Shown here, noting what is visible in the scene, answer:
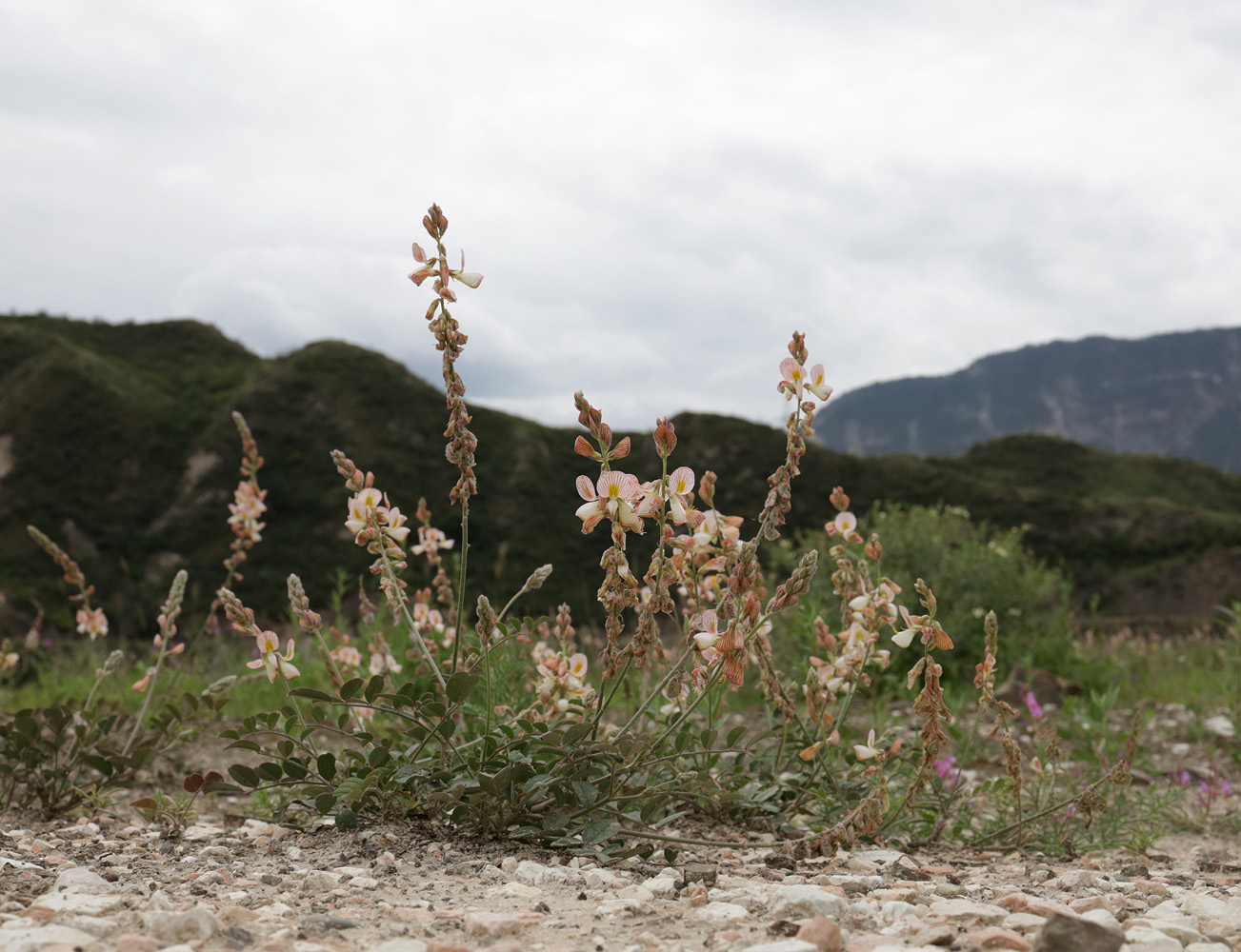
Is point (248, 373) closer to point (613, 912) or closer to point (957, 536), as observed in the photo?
point (957, 536)

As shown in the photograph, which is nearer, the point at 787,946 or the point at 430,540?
the point at 787,946

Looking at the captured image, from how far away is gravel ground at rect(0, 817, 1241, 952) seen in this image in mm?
1484

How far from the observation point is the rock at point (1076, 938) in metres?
1.38

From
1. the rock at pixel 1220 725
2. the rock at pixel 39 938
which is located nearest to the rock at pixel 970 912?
the rock at pixel 39 938

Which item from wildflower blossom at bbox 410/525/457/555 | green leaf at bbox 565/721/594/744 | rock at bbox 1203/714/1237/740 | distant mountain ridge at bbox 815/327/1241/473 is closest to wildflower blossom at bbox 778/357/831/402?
green leaf at bbox 565/721/594/744

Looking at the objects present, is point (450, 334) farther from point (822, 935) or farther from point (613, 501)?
point (822, 935)

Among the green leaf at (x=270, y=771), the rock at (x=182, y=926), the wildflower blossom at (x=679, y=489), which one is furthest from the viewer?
the green leaf at (x=270, y=771)

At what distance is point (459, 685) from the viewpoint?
6.95 feet

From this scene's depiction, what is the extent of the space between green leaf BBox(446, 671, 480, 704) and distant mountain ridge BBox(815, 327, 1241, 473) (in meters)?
116

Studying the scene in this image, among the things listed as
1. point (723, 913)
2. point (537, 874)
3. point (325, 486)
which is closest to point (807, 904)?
point (723, 913)

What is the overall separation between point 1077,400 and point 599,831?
143 metres

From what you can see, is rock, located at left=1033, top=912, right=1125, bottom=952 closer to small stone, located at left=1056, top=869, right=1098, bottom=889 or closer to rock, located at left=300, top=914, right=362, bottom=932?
small stone, located at left=1056, top=869, right=1098, bottom=889

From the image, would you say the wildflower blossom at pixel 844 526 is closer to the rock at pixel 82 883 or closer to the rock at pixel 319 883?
the rock at pixel 319 883

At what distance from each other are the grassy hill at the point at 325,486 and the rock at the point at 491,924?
897 centimetres
